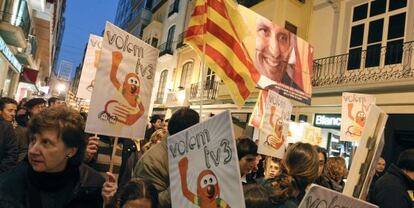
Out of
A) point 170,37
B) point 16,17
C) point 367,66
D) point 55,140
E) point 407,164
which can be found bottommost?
point 55,140

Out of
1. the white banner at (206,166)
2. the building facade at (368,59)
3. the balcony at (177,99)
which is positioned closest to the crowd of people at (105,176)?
the white banner at (206,166)

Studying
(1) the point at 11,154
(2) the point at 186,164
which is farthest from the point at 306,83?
(2) the point at 186,164

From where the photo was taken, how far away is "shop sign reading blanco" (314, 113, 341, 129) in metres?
13.8

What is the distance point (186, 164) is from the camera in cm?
269

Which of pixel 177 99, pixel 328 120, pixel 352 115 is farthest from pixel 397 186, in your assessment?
pixel 177 99

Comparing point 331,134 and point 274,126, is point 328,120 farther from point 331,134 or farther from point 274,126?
point 274,126

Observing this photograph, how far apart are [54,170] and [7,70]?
19493 millimetres

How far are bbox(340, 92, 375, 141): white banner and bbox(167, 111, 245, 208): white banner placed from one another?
625 cm

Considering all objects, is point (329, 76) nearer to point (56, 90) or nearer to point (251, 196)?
point (251, 196)

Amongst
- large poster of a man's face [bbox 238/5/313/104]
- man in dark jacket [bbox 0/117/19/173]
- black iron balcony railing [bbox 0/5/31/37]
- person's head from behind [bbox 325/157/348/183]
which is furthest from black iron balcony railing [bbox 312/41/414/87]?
black iron balcony railing [bbox 0/5/31/37]

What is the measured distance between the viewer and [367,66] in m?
13.4

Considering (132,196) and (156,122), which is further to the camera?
(156,122)

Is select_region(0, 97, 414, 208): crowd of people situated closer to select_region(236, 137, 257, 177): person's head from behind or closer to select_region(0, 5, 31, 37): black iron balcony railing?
select_region(236, 137, 257, 177): person's head from behind

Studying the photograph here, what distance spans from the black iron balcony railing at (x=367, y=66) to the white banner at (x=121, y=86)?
30.8 feet
